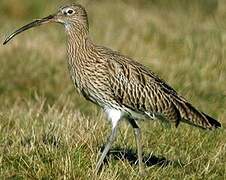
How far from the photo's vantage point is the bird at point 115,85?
833cm

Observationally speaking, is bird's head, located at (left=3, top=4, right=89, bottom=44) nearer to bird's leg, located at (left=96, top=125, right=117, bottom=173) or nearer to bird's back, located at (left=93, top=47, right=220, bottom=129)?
bird's back, located at (left=93, top=47, right=220, bottom=129)

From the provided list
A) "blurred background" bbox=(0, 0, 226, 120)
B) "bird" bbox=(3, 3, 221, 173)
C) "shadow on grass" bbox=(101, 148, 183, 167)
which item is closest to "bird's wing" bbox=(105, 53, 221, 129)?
"bird" bbox=(3, 3, 221, 173)

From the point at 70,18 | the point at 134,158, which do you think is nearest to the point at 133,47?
the point at 134,158

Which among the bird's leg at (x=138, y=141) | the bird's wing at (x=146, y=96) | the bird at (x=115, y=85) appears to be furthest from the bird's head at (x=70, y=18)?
the bird's leg at (x=138, y=141)

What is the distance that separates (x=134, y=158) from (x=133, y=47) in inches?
249

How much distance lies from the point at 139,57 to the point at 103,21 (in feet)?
8.89

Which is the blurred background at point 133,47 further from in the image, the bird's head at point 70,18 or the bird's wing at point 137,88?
the bird's head at point 70,18

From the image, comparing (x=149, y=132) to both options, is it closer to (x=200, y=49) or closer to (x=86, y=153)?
(x=86, y=153)

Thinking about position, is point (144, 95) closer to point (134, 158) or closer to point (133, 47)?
point (134, 158)

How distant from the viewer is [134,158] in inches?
351

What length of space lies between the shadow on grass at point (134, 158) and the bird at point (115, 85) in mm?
175

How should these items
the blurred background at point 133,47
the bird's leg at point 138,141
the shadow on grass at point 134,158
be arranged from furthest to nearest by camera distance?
the blurred background at point 133,47 → the shadow on grass at point 134,158 → the bird's leg at point 138,141

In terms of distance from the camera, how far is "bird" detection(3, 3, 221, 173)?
8328 millimetres

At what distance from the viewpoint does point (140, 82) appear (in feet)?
28.3
